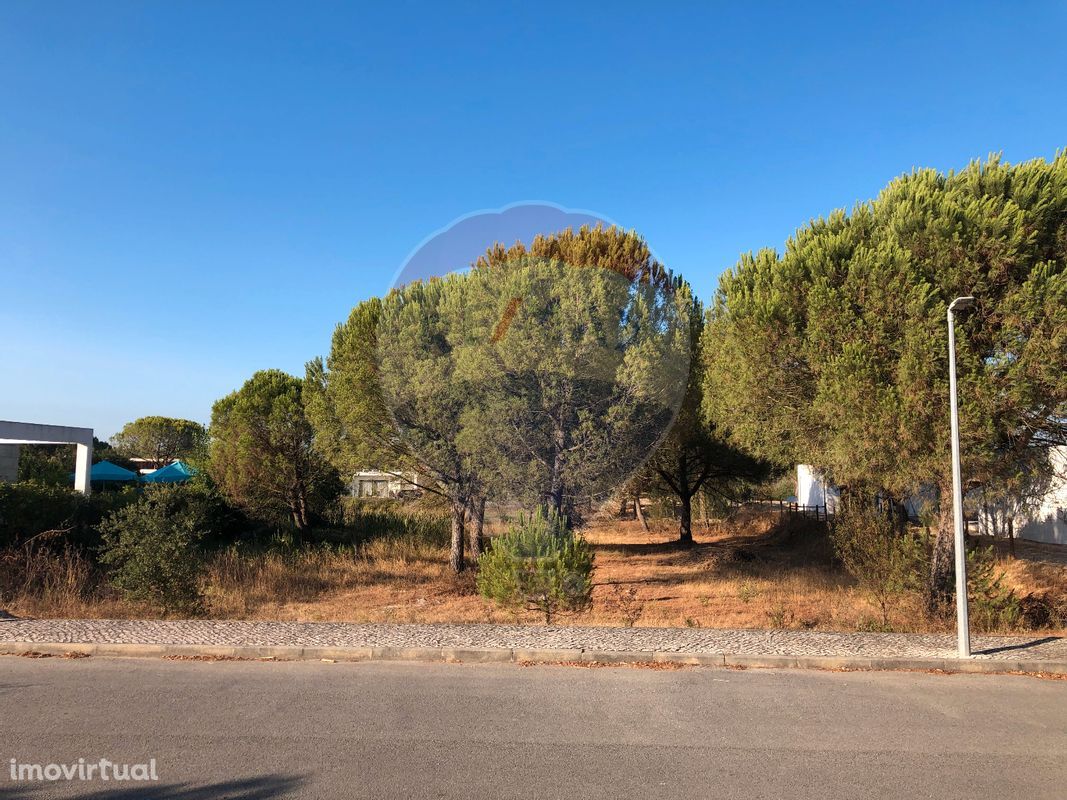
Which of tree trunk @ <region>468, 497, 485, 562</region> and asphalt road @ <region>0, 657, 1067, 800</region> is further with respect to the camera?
tree trunk @ <region>468, 497, 485, 562</region>

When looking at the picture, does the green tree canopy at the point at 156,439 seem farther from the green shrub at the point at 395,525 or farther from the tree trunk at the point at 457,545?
the tree trunk at the point at 457,545

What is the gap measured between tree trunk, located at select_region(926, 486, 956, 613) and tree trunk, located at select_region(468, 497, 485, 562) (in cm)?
983

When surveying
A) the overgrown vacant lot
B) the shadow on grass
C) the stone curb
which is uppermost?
the shadow on grass

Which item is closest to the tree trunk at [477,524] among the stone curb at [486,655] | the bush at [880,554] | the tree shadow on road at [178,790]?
the bush at [880,554]

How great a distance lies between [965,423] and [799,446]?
2.84 m

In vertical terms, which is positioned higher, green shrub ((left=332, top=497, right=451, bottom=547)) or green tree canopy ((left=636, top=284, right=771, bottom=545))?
green tree canopy ((left=636, top=284, right=771, bottom=545))

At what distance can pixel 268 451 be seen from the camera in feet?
69.6

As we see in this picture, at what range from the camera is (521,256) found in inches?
634

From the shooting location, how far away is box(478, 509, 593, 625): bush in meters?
10.3

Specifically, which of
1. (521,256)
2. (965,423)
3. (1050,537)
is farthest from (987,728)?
(1050,537)

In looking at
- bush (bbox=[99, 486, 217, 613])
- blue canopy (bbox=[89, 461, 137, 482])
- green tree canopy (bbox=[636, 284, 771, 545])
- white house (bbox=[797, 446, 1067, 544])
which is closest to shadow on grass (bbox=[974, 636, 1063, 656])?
green tree canopy (bbox=[636, 284, 771, 545])

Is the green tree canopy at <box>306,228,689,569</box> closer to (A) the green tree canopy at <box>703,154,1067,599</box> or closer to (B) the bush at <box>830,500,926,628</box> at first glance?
(A) the green tree canopy at <box>703,154,1067,599</box>

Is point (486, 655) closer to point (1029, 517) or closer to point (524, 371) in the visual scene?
point (524, 371)

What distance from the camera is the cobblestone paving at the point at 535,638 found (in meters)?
7.72
